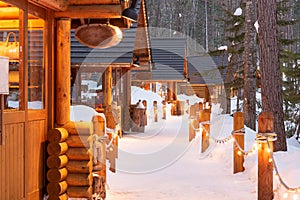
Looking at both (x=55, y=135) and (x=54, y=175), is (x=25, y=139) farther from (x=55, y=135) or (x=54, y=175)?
(x=54, y=175)

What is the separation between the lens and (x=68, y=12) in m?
6.59

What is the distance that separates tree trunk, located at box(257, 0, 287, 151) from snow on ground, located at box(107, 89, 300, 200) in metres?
0.99

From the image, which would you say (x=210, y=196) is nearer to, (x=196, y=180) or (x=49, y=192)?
(x=196, y=180)

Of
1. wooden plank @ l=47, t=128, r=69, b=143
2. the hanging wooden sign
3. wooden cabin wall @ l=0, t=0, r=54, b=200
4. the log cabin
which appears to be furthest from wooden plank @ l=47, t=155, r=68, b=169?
the hanging wooden sign

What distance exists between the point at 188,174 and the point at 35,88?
13.3ft

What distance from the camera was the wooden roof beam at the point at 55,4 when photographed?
588 cm

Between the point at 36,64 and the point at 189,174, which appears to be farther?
the point at 189,174

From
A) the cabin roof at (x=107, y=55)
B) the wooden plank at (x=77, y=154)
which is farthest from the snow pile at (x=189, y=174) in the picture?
the cabin roof at (x=107, y=55)

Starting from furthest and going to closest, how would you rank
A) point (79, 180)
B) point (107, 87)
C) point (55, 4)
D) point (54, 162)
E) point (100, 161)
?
point (107, 87) → point (100, 161) → point (79, 180) → point (54, 162) → point (55, 4)

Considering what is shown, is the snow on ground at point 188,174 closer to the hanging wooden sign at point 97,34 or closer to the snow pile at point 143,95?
the hanging wooden sign at point 97,34

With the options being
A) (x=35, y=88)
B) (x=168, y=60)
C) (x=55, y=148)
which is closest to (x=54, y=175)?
(x=55, y=148)

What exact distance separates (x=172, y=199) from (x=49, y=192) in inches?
73.6

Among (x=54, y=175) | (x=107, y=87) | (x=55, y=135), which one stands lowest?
(x=54, y=175)

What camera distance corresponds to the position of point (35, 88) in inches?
241
